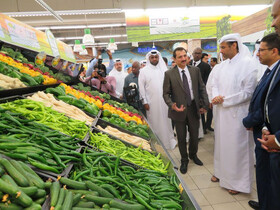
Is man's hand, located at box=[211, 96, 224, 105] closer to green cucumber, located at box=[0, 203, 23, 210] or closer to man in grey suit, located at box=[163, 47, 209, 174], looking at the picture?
man in grey suit, located at box=[163, 47, 209, 174]

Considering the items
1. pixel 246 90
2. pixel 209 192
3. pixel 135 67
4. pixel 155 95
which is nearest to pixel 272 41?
pixel 246 90

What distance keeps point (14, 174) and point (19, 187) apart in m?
0.11

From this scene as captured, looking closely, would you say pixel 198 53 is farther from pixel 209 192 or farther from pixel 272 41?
pixel 209 192

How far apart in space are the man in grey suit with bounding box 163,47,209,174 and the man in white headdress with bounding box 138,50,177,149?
4.01ft

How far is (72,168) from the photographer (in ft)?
5.49

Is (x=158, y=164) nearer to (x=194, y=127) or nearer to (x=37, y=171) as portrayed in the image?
(x=37, y=171)

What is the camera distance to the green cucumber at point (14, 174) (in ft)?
3.49

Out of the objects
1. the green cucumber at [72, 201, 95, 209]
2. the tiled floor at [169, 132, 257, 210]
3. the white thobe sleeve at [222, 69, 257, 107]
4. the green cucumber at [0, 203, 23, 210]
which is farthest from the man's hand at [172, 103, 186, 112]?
the green cucumber at [0, 203, 23, 210]

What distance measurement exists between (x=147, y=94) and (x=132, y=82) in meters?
0.74

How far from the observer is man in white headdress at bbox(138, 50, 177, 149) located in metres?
5.05

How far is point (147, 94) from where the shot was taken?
17.1ft

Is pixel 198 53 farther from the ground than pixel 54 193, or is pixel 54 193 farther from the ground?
pixel 198 53

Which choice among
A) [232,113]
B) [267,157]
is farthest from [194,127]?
[267,157]

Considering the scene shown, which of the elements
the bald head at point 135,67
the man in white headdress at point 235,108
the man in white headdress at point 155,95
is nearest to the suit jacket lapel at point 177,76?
the man in white headdress at point 235,108
